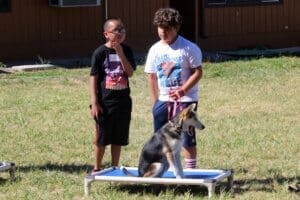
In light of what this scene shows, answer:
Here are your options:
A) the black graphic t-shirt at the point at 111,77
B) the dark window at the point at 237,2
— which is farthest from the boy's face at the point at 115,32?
the dark window at the point at 237,2

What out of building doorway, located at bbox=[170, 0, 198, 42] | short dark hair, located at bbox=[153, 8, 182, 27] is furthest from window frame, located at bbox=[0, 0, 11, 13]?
short dark hair, located at bbox=[153, 8, 182, 27]

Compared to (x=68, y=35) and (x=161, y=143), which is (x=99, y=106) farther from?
(x=68, y=35)

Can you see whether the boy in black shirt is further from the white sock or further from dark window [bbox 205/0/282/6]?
dark window [bbox 205/0/282/6]

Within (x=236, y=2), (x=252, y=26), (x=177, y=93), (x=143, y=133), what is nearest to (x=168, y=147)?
(x=177, y=93)

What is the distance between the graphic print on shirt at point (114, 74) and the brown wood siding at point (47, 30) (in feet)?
35.6

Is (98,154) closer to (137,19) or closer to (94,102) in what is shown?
(94,102)

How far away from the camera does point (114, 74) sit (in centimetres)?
766

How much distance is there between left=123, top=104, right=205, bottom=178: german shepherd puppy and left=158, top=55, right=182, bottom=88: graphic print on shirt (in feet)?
0.97

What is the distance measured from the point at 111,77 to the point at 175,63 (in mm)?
689

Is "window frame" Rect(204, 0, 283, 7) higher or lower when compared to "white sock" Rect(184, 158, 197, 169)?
higher

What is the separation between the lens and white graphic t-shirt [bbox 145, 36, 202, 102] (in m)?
7.30

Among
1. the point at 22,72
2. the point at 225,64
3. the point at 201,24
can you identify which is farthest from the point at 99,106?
the point at 201,24

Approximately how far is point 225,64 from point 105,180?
10.9m

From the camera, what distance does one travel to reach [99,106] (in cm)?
765
